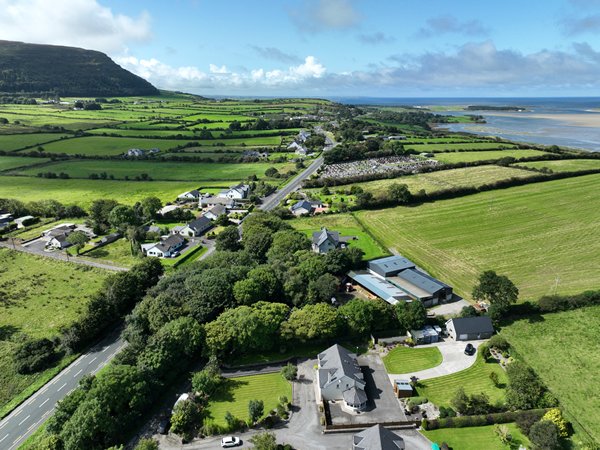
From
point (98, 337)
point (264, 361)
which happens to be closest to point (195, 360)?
point (264, 361)

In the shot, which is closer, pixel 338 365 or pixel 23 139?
pixel 338 365

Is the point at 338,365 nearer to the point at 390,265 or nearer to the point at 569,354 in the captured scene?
the point at 390,265

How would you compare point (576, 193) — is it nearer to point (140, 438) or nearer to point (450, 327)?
point (450, 327)

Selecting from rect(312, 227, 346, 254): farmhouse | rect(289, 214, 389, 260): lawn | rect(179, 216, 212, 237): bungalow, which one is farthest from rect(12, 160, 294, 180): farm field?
rect(312, 227, 346, 254): farmhouse

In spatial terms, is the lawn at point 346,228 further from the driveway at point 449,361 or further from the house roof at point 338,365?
the house roof at point 338,365

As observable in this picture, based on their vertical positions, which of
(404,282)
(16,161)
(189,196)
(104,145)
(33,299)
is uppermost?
(104,145)

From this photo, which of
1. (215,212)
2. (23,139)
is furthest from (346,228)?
(23,139)

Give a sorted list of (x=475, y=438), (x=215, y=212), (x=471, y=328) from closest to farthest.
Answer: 1. (x=475, y=438)
2. (x=471, y=328)
3. (x=215, y=212)

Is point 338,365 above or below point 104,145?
below
